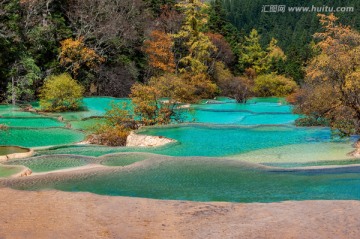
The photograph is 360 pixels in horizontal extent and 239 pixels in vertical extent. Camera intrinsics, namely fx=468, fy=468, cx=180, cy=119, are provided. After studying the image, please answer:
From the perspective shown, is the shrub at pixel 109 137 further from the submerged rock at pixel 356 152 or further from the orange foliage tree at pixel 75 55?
the orange foliage tree at pixel 75 55

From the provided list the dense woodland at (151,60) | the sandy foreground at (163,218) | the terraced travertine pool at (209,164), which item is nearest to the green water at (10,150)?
the terraced travertine pool at (209,164)

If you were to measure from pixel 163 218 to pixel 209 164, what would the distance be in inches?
129

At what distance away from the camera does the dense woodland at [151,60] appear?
1295 centimetres

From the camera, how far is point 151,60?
29.5 meters

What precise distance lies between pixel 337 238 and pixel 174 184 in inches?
132

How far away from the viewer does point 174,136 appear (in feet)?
43.2

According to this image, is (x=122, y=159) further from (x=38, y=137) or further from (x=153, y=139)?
Answer: (x=38, y=137)

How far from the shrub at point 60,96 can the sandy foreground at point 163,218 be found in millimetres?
12736

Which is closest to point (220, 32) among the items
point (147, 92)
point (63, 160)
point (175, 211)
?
point (147, 92)

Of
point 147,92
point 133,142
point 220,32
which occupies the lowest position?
point 133,142

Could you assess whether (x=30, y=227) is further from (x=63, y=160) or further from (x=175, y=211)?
(x=63, y=160)

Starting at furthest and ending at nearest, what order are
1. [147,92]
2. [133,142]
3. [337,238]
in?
[147,92] < [133,142] < [337,238]

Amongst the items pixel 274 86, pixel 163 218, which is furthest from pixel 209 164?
pixel 274 86

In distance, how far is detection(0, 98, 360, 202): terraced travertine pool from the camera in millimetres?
7559
